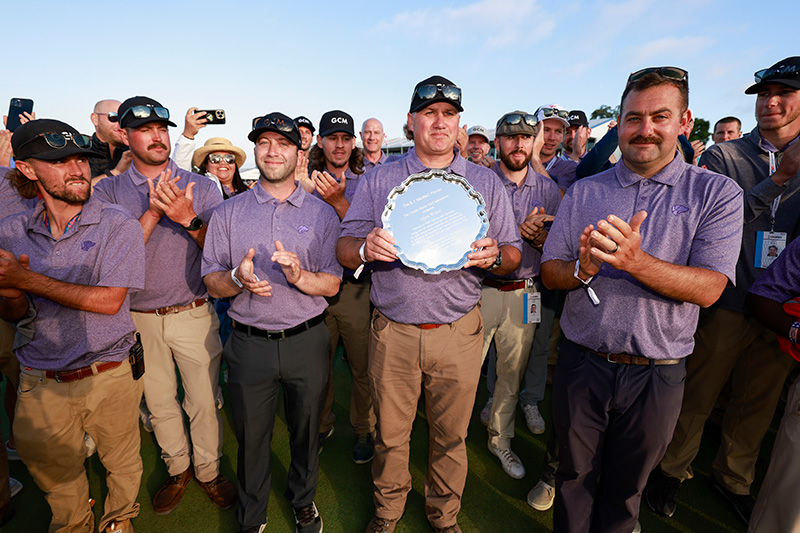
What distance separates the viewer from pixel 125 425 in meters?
2.84

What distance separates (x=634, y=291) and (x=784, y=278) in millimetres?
984

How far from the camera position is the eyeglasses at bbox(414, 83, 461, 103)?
8.54 feet

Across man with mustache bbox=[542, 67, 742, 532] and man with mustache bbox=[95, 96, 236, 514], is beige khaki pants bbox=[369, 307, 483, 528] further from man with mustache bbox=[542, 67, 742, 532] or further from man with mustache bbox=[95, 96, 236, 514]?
man with mustache bbox=[95, 96, 236, 514]

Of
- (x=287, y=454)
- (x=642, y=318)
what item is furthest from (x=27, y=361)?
(x=642, y=318)

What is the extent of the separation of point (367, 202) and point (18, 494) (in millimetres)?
4046


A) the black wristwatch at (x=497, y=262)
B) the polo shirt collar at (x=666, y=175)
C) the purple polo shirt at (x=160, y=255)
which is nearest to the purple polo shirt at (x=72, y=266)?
the purple polo shirt at (x=160, y=255)

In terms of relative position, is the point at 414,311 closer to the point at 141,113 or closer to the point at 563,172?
the point at 141,113

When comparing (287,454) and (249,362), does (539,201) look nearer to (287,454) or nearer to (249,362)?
(249,362)

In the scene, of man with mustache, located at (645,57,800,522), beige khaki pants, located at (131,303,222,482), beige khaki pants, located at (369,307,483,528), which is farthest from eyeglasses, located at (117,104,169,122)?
man with mustache, located at (645,57,800,522)

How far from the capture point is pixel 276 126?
2.88 m

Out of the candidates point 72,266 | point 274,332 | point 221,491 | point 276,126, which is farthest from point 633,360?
point 72,266

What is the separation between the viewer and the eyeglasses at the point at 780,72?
9.41 ft

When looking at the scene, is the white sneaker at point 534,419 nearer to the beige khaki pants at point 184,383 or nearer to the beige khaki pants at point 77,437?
the beige khaki pants at point 184,383

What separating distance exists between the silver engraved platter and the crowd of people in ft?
0.15
